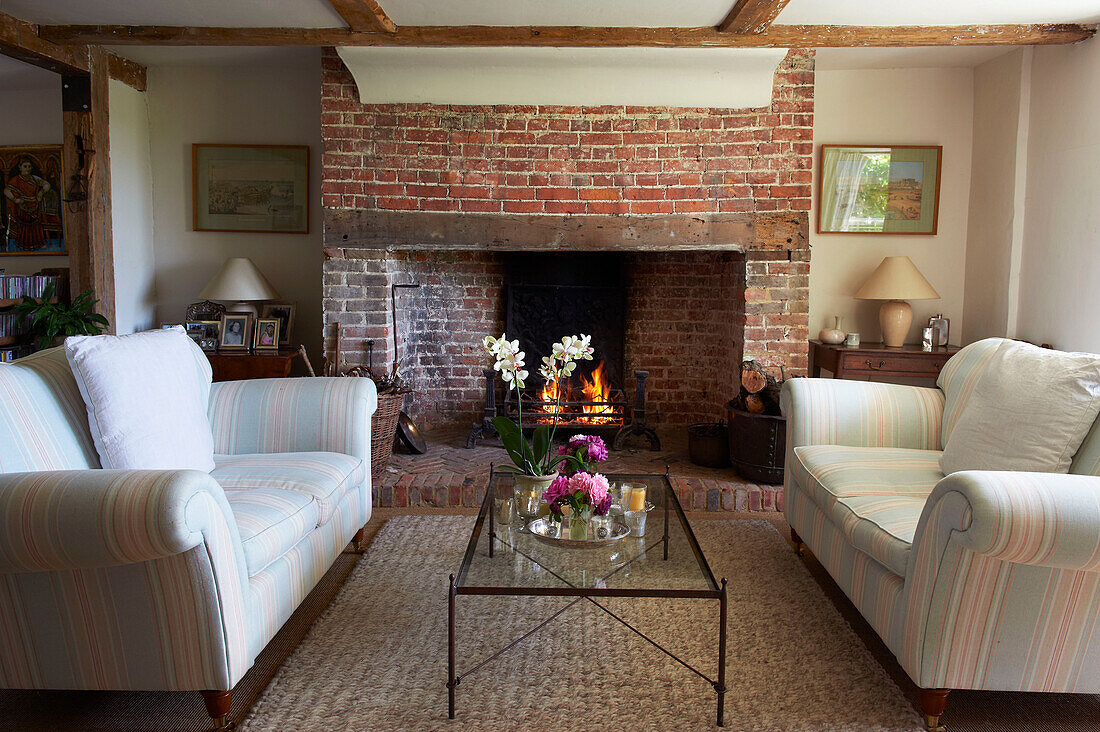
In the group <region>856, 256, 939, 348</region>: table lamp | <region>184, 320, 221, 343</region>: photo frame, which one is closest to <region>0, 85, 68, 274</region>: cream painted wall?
<region>184, 320, 221, 343</region>: photo frame

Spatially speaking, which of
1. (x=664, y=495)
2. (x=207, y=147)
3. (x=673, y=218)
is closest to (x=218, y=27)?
(x=207, y=147)

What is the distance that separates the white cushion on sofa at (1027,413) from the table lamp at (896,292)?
1707 mm

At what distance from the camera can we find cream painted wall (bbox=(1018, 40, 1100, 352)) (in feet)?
11.3

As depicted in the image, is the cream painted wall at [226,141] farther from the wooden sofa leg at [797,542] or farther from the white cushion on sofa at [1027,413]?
the white cushion on sofa at [1027,413]

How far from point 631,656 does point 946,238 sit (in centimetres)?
350

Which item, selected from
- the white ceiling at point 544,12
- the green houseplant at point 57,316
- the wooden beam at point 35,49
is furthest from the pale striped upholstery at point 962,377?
the wooden beam at point 35,49

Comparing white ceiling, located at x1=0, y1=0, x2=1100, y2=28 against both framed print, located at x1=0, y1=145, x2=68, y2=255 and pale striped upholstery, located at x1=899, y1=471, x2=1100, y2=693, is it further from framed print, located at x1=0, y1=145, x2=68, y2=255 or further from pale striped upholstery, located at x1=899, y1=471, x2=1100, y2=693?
pale striped upholstery, located at x1=899, y1=471, x2=1100, y2=693

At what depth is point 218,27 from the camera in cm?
355

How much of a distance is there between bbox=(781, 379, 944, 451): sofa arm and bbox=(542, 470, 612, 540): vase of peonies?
3.83 feet

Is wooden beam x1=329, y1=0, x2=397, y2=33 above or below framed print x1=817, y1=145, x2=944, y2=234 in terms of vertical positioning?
above

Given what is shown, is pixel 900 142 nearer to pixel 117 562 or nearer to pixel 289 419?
pixel 289 419

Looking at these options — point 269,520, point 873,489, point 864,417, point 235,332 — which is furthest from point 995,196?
point 235,332

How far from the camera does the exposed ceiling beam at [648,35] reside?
3467 millimetres

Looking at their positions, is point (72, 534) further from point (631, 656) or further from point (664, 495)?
point (664, 495)
